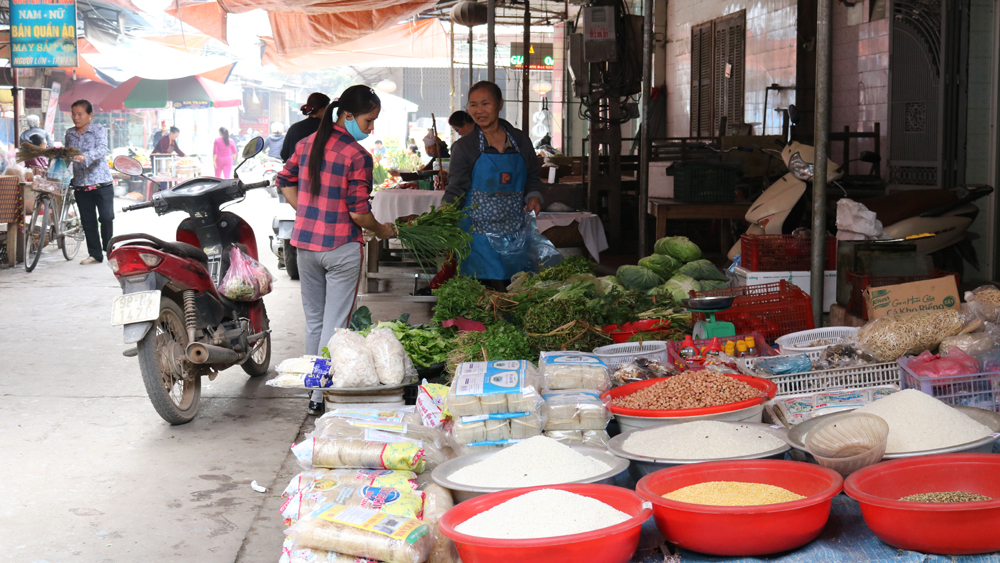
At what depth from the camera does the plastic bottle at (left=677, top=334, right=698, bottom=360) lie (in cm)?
382

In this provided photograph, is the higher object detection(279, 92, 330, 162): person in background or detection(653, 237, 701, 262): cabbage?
detection(279, 92, 330, 162): person in background

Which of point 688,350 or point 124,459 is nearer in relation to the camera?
point 688,350

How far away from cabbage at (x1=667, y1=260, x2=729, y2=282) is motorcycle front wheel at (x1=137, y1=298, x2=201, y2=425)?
3.37 meters

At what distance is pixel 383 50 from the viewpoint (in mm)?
16766

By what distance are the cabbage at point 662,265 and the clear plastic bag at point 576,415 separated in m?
3.34

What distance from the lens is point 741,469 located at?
7.97 ft

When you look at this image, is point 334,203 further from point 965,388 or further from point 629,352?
point 965,388

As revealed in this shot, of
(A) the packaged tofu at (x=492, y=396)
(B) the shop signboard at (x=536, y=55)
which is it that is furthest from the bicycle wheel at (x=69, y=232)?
(A) the packaged tofu at (x=492, y=396)

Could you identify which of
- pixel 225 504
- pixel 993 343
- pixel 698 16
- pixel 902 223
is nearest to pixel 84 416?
pixel 225 504

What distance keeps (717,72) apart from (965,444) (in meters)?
Result: 11.8

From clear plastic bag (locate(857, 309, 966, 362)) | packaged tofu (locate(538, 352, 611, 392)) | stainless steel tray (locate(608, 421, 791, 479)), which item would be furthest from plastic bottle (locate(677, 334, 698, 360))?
stainless steel tray (locate(608, 421, 791, 479))

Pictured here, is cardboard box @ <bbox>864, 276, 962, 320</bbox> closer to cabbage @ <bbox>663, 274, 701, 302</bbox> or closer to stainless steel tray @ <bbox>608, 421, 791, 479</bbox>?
stainless steel tray @ <bbox>608, 421, 791, 479</bbox>

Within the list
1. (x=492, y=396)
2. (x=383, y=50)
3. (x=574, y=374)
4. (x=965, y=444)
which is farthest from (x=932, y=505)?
(x=383, y=50)

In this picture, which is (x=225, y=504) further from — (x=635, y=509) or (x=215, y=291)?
(x=635, y=509)
